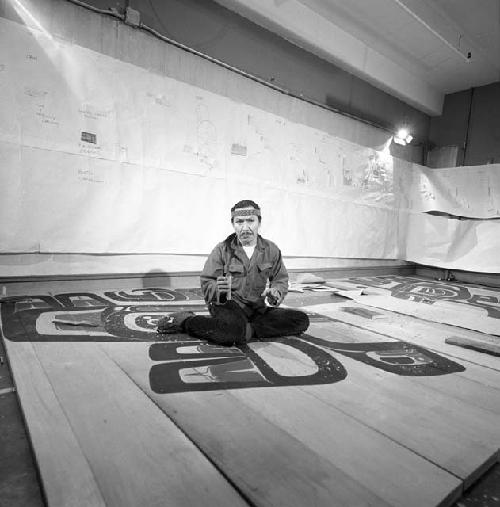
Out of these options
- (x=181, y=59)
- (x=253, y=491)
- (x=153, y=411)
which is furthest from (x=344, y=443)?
(x=181, y=59)

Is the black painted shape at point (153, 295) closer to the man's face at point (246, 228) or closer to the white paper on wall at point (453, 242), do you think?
the man's face at point (246, 228)

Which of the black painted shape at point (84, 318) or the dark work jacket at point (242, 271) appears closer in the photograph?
the black painted shape at point (84, 318)

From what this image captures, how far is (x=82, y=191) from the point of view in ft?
7.31

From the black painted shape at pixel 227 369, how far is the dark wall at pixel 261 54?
2328 mm

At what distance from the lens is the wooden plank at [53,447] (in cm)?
59

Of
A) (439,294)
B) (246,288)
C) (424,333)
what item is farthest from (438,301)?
(246,288)

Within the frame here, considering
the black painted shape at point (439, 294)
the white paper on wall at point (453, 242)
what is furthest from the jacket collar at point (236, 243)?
the white paper on wall at point (453, 242)

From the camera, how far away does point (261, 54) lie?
10.1 ft

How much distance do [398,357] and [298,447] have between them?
0.86m

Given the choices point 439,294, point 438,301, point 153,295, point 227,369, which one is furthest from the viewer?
point 439,294

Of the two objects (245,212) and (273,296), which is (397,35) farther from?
(273,296)

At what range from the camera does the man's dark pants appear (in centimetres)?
143

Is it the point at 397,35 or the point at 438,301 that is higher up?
the point at 397,35

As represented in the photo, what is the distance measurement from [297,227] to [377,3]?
2.08 m
